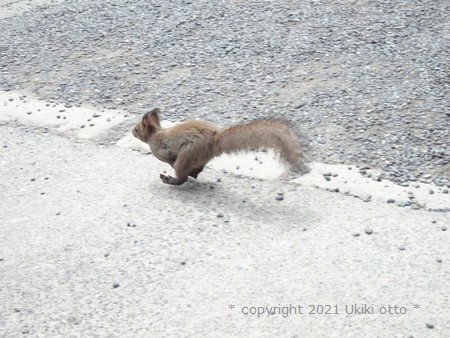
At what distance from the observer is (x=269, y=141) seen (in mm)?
4453

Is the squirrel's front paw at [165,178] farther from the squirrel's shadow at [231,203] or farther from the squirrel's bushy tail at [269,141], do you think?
the squirrel's bushy tail at [269,141]

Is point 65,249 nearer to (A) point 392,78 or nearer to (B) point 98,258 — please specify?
(B) point 98,258

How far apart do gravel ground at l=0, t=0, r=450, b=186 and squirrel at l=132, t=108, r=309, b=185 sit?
67cm

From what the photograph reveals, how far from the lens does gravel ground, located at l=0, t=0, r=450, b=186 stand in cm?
529

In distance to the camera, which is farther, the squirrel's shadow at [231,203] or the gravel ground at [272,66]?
the gravel ground at [272,66]

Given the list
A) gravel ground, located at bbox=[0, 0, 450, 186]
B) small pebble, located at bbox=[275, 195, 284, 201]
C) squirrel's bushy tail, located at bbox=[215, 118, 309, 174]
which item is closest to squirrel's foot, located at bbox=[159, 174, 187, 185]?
squirrel's bushy tail, located at bbox=[215, 118, 309, 174]

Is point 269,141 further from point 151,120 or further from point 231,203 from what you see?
point 151,120

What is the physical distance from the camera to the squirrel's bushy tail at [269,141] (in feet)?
14.3

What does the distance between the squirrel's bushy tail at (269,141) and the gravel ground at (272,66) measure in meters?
0.65

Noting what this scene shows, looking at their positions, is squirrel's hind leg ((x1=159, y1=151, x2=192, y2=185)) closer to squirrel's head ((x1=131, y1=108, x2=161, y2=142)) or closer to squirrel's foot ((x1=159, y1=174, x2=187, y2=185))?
squirrel's foot ((x1=159, y1=174, x2=187, y2=185))

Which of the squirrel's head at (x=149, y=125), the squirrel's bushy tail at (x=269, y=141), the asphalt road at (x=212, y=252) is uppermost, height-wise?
the squirrel's bushy tail at (x=269, y=141)

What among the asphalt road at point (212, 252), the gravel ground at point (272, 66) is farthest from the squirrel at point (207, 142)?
the gravel ground at point (272, 66)

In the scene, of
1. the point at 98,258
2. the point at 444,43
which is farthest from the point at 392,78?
the point at 98,258

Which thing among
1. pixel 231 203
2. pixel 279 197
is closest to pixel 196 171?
pixel 231 203
